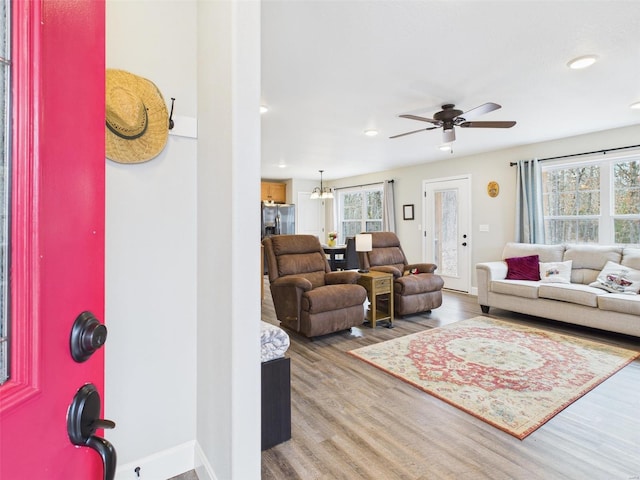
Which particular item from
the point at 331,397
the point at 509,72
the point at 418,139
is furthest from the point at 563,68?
the point at 331,397

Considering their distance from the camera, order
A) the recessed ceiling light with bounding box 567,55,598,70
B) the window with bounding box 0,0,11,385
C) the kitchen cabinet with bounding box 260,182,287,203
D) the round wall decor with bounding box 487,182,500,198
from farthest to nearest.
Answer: the kitchen cabinet with bounding box 260,182,287,203, the round wall decor with bounding box 487,182,500,198, the recessed ceiling light with bounding box 567,55,598,70, the window with bounding box 0,0,11,385

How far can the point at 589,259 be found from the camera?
424 cm

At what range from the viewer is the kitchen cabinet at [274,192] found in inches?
342

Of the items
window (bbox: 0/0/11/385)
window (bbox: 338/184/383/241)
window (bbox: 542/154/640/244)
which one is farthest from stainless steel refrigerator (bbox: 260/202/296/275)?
window (bbox: 0/0/11/385)

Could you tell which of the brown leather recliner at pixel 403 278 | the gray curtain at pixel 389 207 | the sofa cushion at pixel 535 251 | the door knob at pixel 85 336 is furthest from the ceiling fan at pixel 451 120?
the gray curtain at pixel 389 207

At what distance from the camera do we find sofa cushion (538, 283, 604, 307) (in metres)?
3.65

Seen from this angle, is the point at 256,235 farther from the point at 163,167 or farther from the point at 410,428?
the point at 410,428

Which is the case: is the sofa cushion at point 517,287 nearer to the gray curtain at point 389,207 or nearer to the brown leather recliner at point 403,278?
the brown leather recliner at point 403,278


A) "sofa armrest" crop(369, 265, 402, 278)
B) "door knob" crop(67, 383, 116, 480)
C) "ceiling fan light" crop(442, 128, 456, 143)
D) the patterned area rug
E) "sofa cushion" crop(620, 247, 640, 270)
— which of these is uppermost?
"ceiling fan light" crop(442, 128, 456, 143)

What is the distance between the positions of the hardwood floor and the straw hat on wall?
5.30 feet

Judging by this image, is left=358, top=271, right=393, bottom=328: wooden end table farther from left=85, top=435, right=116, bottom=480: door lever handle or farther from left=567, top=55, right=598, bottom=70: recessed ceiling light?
left=85, top=435, right=116, bottom=480: door lever handle

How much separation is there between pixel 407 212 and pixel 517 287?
3122mm

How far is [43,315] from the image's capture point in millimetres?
444

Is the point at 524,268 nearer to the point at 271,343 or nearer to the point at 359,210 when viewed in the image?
the point at 271,343
